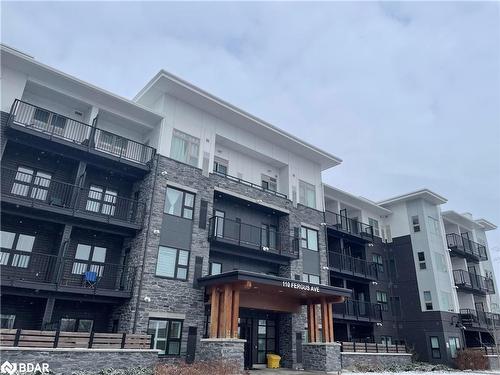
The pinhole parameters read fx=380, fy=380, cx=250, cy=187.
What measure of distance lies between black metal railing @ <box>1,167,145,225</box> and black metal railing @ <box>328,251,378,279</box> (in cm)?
1490

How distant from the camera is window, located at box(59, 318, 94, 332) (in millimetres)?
16500

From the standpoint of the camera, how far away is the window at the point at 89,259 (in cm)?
1734

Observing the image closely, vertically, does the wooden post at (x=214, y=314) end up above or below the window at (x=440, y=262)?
below

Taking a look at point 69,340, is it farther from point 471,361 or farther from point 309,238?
point 471,361

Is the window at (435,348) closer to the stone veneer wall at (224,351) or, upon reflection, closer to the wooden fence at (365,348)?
the wooden fence at (365,348)

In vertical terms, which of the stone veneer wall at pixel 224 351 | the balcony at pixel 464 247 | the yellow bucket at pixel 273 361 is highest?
the balcony at pixel 464 247

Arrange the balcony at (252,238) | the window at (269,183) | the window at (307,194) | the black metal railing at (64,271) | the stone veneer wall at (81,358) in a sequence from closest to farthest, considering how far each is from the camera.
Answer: the stone veneer wall at (81,358)
the black metal railing at (64,271)
the balcony at (252,238)
the window at (269,183)
the window at (307,194)

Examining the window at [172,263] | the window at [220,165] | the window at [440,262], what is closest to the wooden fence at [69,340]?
the window at [172,263]

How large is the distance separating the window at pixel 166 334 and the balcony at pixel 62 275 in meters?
1.87

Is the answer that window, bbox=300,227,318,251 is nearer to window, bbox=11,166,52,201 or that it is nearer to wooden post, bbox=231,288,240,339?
wooden post, bbox=231,288,240,339

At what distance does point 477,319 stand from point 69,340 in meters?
31.8

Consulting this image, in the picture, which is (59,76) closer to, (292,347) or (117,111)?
(117,111)

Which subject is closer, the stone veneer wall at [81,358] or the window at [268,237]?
the stone veneer wall at [81,358]

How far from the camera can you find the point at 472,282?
114ft
